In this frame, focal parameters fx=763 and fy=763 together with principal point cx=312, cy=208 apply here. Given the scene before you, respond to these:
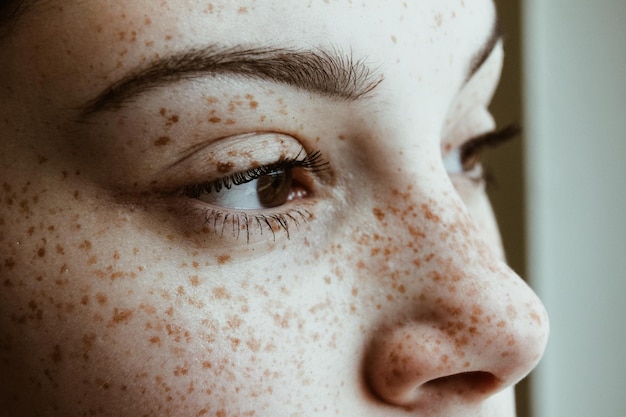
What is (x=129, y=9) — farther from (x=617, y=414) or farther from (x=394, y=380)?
(x=617, y=414)

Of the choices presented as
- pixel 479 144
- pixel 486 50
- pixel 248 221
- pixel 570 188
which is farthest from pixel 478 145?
pixel 570 188

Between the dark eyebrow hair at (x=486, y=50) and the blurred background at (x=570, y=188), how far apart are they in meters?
0.75

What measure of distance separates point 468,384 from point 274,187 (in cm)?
29

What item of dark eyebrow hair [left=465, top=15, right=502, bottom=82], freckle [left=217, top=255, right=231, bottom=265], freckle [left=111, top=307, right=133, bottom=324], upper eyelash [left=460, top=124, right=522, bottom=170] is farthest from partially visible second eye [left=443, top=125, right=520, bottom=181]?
freckle [left=111, top=307, right=133, bottom=324]

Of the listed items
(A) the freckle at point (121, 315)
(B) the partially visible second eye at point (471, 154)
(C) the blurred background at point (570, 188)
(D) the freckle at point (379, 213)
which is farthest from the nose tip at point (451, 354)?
(C) the blurred background at point (570, 188)

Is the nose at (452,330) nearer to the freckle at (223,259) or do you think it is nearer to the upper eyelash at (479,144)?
the freckle at (223,259)

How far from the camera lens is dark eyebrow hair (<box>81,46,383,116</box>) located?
0.72 metres

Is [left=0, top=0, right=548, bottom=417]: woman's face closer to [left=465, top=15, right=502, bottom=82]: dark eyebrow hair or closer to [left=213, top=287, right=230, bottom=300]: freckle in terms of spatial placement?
[left=213, top=287, right=230, bottom=300]: freckle

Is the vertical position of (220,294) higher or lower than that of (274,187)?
lower

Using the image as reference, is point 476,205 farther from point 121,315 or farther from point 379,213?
point 121,315

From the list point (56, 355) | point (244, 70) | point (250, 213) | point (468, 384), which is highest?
point (244, 70)

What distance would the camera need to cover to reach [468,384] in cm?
80

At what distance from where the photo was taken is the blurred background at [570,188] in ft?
5.51

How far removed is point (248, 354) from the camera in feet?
2.42
